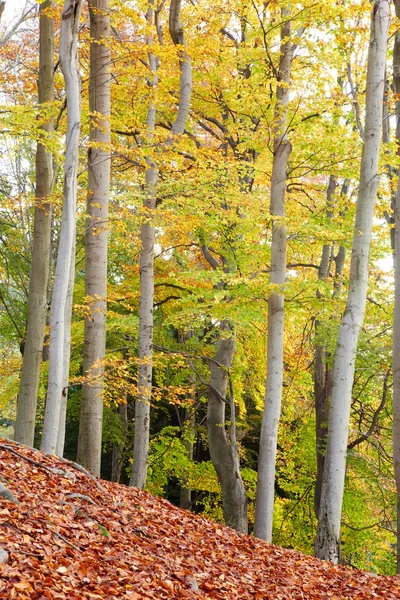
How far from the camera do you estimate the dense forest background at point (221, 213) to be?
31.9 ft

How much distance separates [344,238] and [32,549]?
336 inches

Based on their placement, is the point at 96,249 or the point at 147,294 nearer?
the point at 96,249

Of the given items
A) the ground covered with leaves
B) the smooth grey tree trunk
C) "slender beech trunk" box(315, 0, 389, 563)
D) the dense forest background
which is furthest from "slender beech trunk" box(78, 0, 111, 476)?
the smooth grey tree trunk

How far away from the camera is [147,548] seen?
5.70m

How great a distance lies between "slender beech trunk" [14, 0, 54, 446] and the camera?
380 inches

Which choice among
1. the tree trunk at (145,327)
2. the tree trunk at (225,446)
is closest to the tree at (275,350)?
the tree trunk at (145,327)

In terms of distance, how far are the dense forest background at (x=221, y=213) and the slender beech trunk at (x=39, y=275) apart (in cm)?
8

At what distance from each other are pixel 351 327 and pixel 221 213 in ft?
14.1

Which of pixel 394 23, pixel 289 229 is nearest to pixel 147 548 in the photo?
pixel 289 229

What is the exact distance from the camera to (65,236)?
7.36 metres

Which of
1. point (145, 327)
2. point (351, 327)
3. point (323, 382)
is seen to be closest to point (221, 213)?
point (145, 327)

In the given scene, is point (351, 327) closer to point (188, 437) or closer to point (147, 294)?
point (147, 294)

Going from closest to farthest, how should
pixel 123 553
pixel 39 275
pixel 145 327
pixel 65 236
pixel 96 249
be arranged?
pixel 123 553 < pixel 65 236 < pixel 96 249 < pixel 39 275 < pixel 145 327

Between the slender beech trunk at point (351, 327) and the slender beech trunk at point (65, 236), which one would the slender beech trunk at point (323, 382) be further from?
the slender beech trunk at point (65, 236)
